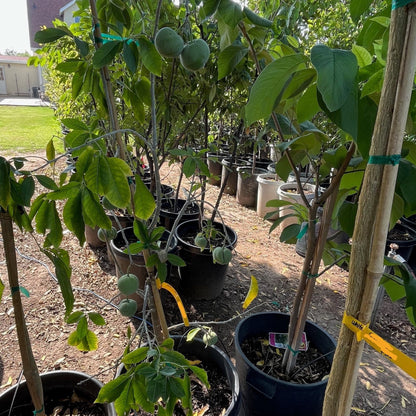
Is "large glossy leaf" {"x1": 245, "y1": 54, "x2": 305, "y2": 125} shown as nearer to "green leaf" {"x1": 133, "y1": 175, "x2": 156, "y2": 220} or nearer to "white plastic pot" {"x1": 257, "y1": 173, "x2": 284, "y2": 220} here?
"green leaf" {"x1": 133, "y1": 175, "x2": 156, "y2": 220}

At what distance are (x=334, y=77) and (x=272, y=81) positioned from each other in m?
0.15

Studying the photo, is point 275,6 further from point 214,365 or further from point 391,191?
point 214,365

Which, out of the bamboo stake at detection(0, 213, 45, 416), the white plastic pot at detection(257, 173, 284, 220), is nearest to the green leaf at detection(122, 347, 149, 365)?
the bamboo stake at detection(0, 213, 45, 416)

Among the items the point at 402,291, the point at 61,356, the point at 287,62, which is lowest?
the point at 61,356

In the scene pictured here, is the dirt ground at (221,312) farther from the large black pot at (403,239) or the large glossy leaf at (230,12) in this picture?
the large glossy leaf at (230,12)

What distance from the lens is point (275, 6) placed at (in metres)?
2.09

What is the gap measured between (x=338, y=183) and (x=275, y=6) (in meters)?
1.66

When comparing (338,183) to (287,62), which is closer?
(287,62)

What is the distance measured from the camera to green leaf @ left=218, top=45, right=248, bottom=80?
939 mm

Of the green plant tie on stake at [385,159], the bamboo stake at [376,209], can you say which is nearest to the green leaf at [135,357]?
the bamboo stake at [376,209]

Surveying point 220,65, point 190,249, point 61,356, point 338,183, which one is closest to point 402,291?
point 338,183

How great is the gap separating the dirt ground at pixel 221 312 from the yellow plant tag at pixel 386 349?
108 cm

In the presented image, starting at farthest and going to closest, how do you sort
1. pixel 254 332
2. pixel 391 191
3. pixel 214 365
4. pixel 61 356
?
1. pixel 61 356
2. pixel 254 332
3. pixel 214 365
4. pixel 391 191

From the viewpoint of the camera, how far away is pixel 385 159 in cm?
52
